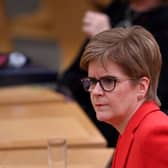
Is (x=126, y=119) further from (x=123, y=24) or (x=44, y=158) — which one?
(x=123, y=24)

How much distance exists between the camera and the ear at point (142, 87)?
1.27 m

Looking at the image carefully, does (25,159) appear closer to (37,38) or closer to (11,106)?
(11,106)

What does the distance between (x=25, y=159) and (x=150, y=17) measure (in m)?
0.86

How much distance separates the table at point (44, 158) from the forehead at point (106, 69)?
0.41m

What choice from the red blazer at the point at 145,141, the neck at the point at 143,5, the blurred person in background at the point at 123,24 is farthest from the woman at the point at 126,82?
the neck at the point at 143,5

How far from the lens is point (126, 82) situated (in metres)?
1.27

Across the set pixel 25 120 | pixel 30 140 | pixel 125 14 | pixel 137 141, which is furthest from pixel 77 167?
pixel 125 14

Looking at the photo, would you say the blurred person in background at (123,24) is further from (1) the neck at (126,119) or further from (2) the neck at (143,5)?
(1) the neck at (126,119)

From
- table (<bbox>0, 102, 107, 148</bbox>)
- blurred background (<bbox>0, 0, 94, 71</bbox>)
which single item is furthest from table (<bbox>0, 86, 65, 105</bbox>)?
blurred background (<bbox>0, 0, 94, 71</bbox>)

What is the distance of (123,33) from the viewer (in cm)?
129

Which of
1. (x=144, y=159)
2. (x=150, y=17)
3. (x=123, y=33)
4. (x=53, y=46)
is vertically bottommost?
(x=53, y=46)

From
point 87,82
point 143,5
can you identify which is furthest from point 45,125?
point 87,82

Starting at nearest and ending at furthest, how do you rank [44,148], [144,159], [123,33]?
[144,159] < [123,33] < [44,148]

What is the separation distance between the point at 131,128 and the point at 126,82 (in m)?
0.10
